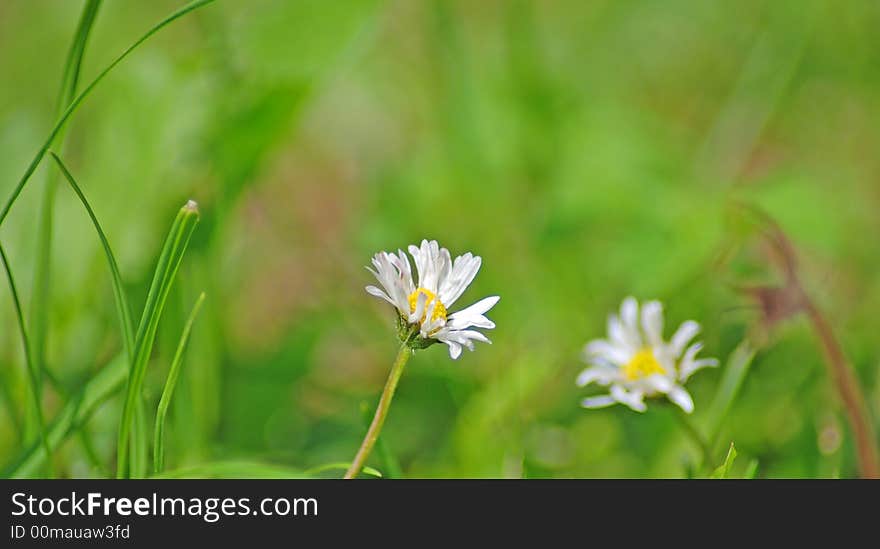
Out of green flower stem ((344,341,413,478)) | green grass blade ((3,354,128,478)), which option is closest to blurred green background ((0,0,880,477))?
green grass blade ((3,354,128,478))

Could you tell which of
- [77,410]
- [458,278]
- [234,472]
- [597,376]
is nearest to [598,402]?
[597,376]

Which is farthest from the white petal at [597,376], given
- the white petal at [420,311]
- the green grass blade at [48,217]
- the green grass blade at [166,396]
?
the green grass blade at [48,217]

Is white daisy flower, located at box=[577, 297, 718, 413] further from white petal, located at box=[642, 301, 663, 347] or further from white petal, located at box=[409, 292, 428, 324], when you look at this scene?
white petal, located at box=[409, 292, 428, 324]

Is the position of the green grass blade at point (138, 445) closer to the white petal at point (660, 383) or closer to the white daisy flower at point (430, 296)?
the white daisy flower at point (430, 296)

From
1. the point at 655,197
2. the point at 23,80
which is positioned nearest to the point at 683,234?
the point at 655,197

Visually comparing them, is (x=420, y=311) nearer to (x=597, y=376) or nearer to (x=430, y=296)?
(x=430, y=296)

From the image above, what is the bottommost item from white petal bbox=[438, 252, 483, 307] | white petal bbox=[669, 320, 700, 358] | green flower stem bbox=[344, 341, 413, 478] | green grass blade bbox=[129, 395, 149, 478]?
green flower stem bbox=[344, 341, 413, 478]
